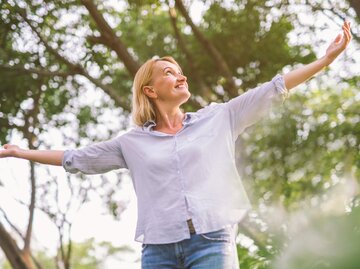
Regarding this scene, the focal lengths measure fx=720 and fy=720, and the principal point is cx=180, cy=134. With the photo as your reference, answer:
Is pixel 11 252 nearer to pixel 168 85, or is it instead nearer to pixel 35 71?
pixel 35 71

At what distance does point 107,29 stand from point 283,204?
164 inches

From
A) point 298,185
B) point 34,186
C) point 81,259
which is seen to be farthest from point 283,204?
point 81,259

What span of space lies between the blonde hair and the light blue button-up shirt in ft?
0.28

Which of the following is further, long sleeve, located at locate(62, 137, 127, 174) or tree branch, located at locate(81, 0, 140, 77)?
tree branch, located at locate(81, 0, 140, 77)

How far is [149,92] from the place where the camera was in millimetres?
3471

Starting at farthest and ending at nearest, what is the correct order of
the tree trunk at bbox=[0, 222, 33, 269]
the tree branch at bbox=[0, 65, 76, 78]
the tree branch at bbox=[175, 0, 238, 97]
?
the tree branch at bbox=[175, 0, 238, 97], the tree trunk at bbox=[0, 222, 33, 269], the tree branch at bbox=[0, 65, 76, 78]

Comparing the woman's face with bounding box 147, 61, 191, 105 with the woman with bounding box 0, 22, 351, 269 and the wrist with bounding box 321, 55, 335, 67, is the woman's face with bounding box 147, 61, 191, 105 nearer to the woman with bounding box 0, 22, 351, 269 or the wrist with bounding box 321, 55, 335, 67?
the woman with bounding box 0, 22, 351, 269

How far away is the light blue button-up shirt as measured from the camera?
300 cm

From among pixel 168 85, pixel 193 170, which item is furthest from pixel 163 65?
pixel 193 170

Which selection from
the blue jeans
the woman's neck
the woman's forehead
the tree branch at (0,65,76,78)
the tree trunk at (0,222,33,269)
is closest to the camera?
the blue jeans

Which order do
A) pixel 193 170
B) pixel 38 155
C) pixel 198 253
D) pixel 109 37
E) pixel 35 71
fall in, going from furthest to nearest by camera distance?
1. pixel 35 71
2. pixel 109 37
3. pixel 38 155
4. pixel 193 170
5. pixel 198 253

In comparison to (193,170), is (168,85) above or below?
above

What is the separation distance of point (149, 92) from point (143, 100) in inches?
1.9

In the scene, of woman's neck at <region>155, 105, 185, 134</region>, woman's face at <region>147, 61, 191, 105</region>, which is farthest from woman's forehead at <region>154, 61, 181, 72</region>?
woman's neck at <region>155, 105, 185, 134</region>
